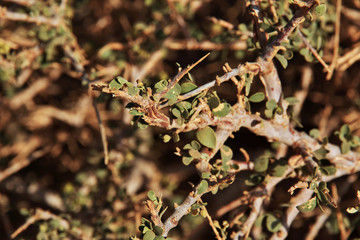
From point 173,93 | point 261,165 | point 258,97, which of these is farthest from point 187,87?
point 261,165

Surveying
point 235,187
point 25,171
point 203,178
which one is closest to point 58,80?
point 25,171

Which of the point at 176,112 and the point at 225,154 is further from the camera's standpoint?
the point at 225,154

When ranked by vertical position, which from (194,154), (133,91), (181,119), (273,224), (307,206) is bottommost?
(273,224)

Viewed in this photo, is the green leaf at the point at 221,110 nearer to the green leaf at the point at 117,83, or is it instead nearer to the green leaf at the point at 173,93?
the green leaf at the point at 173,93

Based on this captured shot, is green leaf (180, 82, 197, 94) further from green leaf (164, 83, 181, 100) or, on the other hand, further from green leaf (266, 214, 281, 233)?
green leaf (266, 214, 281, 233)

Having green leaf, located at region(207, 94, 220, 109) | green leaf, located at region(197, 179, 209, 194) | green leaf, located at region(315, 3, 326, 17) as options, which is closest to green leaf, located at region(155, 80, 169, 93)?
green leaf, located at region(207, 94, 220, 109)

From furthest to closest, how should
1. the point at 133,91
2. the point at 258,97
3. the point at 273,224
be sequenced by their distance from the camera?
the point at 273,224 < the point at 258,97 < the point at 133,91

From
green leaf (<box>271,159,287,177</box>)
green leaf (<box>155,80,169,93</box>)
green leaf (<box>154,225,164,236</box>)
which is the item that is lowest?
green leaf (<box>271,159,287,177</box>)

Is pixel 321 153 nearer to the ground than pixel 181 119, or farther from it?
nearer to the ground

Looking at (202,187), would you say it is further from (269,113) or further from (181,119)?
(269,113)
